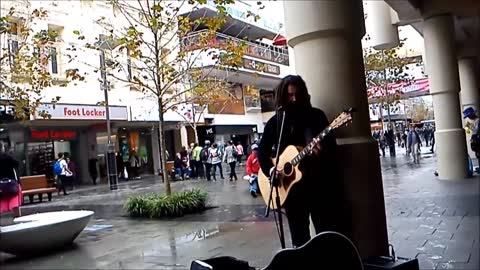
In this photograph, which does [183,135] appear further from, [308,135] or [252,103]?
[308,135]

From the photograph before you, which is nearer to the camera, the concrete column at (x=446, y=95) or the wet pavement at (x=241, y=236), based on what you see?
the wet pavement at (x=241, y=236)

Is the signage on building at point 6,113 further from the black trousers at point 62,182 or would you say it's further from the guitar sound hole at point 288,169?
the guitar sound hole at point 288,169

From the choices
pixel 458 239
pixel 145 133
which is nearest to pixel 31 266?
pixel 458 239

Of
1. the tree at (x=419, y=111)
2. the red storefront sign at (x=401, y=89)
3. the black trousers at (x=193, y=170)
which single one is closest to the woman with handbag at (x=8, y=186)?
the black trousers at (x=193, y=170)

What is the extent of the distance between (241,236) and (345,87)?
439 centimetres

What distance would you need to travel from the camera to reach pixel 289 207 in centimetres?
375

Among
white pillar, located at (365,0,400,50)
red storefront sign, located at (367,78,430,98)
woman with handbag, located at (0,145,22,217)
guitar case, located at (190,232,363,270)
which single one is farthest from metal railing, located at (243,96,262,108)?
guitar case, located at (190,232,363,270)

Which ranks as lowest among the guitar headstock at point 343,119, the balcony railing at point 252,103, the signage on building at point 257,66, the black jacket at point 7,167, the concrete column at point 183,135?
the black jacket at point 7,167

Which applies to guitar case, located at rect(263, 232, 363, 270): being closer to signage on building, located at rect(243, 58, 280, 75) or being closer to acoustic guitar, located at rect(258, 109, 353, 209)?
acoustic guitar, located at rect(258, 109, 353, 209)

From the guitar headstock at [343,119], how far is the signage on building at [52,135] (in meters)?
22.7

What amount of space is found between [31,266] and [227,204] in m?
5.91

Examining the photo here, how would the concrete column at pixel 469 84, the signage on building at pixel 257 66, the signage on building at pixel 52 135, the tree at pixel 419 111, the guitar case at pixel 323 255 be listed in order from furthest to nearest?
the tree at pixel 419 111, the signage on building at pixel 257 66, the signage on building at pixel 52 135, the concrete column at pixel 469 84, the guitar case at pixel 323 255

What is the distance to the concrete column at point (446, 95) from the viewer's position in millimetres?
12070

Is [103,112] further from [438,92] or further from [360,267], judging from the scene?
[360,267]
